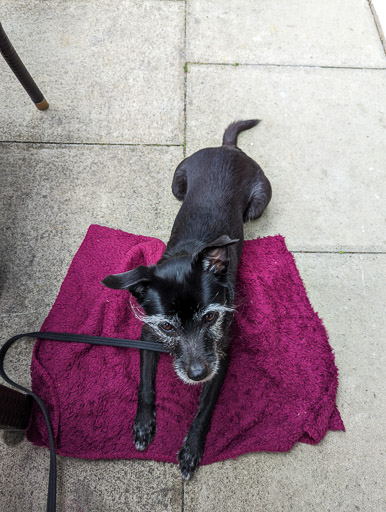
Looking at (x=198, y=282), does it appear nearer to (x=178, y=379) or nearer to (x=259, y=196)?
(x=178, y=379)

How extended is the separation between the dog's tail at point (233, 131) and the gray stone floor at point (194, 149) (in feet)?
0.53

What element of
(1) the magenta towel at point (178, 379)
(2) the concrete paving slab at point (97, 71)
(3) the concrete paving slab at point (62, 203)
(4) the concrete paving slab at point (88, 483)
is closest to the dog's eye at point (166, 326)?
(1) the magenta towel at point (178, 379)

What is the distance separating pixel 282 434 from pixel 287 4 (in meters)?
5.22

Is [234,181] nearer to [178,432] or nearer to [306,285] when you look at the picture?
[306,285]

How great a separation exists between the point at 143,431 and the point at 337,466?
56.6 inches

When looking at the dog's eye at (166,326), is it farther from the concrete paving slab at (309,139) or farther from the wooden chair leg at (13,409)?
the concrete paving slab at (309,139)

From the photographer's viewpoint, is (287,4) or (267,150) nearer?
(267,150)

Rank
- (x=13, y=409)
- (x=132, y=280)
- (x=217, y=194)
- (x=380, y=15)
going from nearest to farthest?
1. (x=132, y=280)
2. (x=13, y=409)
3. (x=217, y=194)
4. (x=380, y=15)

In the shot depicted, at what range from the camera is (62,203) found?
3.87 m

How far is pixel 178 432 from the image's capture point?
2865 millimetres

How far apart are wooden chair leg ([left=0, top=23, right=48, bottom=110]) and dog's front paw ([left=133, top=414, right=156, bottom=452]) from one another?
341 cm

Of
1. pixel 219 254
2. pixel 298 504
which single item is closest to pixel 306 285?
pixel 219 254

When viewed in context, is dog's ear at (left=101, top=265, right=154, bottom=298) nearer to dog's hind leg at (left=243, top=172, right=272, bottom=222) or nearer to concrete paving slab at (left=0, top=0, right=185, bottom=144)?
dog's hind leg at (left=243, top=172, right=272, bottom=222)

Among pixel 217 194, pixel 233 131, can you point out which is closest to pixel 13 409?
pixel 217 194
